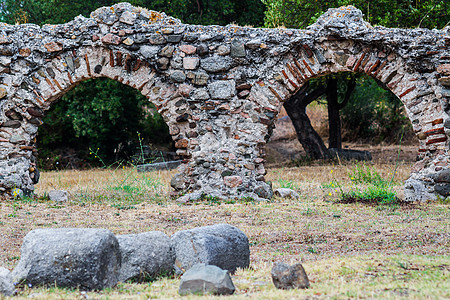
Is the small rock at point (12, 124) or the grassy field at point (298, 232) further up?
the small rock at point (12, 124)

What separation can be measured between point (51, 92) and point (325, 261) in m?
5.36

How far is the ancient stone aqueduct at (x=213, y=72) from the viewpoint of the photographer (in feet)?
23.0

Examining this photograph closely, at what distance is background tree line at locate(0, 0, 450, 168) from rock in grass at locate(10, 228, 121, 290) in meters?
9.03

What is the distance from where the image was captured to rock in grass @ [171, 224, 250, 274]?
3.36 metres

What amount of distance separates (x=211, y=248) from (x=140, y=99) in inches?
435

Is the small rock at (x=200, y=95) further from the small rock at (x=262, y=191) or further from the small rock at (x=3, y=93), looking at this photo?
the small rock at (x=3, y=93)

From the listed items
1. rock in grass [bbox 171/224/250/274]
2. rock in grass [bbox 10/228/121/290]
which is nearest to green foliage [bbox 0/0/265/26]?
rock in grass [bbox 171/224/250/274]

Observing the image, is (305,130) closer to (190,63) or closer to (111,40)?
(190,63)

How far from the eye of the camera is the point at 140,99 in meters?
14.0

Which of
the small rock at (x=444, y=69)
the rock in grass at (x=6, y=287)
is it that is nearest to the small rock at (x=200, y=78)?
the small rock at (x=444, y=69)

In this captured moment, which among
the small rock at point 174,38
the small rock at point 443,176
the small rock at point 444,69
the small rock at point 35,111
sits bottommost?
the small rock at point 443,176

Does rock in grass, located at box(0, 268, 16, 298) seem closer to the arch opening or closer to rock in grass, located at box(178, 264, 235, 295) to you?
rock in grass, located at box(178, 264, 235, 295)

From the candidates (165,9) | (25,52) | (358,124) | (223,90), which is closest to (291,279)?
(223,90)

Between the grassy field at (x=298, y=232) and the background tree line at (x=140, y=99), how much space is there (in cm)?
441
